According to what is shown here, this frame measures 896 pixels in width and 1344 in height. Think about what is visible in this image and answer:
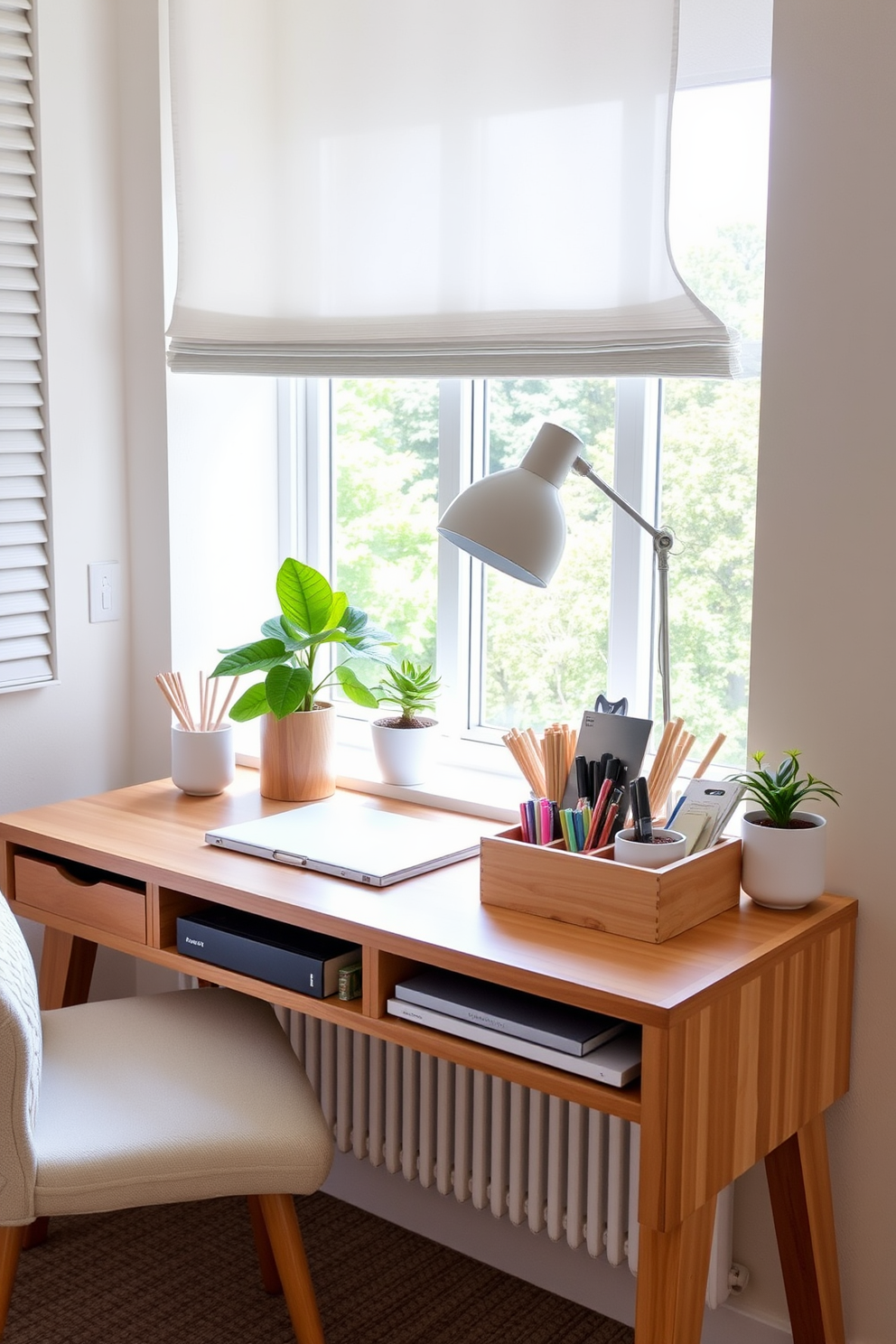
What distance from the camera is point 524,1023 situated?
1481 mm

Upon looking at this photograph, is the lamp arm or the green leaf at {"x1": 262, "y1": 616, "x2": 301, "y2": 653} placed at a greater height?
the lamp arm

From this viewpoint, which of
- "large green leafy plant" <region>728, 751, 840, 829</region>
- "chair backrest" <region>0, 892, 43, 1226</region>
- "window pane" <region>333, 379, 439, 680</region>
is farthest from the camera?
"window pane" <region>333, 379, 439, 680</region>

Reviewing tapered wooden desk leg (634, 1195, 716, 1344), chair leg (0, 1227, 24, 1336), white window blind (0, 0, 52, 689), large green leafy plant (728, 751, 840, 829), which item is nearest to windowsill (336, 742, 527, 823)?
large green leafy plant (728, 751, 840, 829)

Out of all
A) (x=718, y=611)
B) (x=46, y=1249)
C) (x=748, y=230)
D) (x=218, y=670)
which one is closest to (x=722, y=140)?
(x=748, y=230)

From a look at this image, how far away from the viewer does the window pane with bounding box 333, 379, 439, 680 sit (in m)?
2.34

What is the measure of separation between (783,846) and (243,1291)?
115 centimetres

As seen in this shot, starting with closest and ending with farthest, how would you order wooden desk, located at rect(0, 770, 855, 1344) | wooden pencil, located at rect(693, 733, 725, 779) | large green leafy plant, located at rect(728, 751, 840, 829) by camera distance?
wooden desk, located at rect(0, 770, 855, 1344) < large green leafy plant, located at rect(728, 751, 840, 829) < wooden pencil, located at rect(693, 733, 725, 779)

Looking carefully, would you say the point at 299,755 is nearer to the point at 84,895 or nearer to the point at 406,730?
the point at 406,730

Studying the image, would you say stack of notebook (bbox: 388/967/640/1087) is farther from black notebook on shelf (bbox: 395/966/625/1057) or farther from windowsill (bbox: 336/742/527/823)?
windowsill (bbox: 336/742/527/823)

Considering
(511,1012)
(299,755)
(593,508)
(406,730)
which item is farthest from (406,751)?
(511,1012)

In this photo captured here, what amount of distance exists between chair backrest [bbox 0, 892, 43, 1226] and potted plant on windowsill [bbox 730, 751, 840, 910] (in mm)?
853

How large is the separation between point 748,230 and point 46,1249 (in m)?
1.89

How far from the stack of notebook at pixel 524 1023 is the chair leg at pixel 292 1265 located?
0.99 ft

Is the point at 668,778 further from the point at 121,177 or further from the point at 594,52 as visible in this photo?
the point at 121,177
